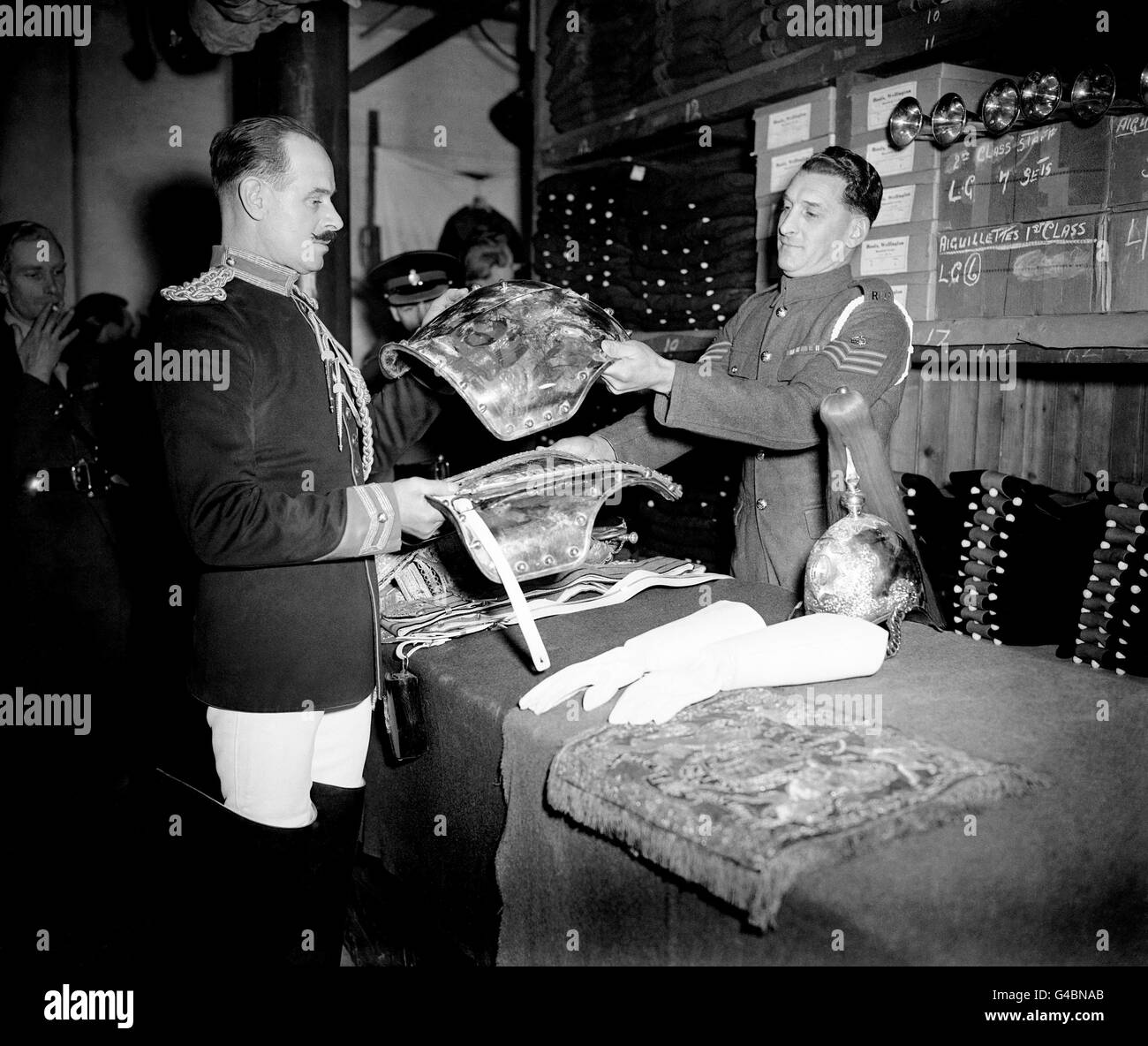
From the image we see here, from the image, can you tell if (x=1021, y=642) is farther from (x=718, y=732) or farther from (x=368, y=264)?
(x=368, y=264)

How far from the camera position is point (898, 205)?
2844 mm

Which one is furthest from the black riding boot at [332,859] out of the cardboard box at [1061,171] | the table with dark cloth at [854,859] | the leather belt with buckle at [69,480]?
the leather belt with buckle at [69,480]

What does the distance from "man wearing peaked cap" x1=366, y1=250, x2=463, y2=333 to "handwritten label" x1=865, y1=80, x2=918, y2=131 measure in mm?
1805

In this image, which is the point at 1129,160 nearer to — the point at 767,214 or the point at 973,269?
the point at 973,269

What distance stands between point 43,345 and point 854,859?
343 centimetres

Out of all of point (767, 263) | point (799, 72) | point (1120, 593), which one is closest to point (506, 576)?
point (1120, 593)

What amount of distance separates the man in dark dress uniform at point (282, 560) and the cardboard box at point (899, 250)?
67.6 inches

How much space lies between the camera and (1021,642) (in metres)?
2.69

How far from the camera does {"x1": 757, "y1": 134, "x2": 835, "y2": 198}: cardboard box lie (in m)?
3.08

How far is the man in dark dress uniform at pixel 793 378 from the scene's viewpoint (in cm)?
211

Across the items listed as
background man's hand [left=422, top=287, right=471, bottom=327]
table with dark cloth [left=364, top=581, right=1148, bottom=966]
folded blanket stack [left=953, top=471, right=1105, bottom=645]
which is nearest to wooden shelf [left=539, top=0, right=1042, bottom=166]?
Result: folded blanket stack [left=953, top=471, right=1105, bottom=645]

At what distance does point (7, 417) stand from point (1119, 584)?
11.5 ft
